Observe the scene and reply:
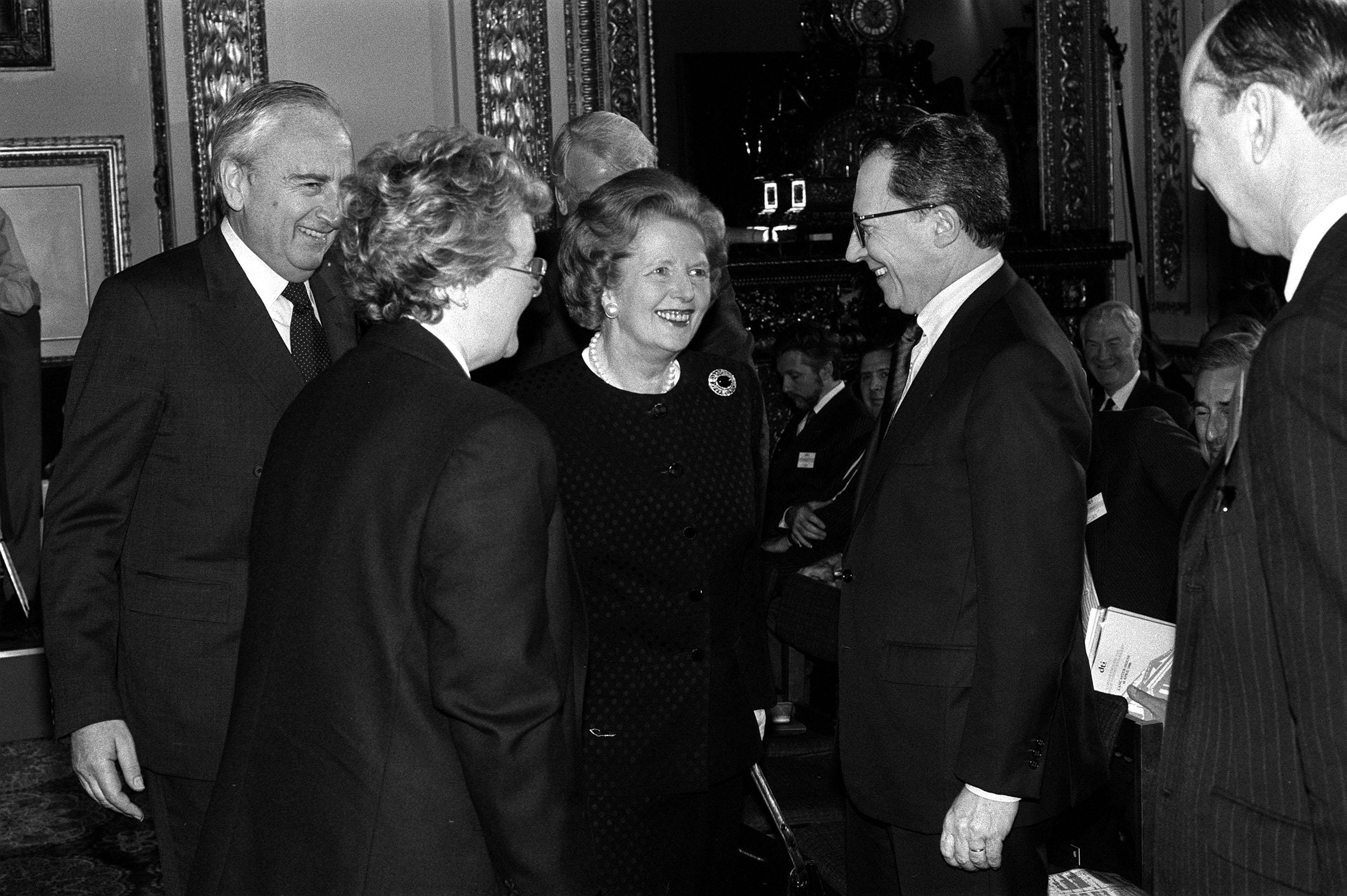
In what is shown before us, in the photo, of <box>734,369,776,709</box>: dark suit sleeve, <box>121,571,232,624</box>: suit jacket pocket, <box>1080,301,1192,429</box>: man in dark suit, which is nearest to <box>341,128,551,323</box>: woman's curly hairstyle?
<box>121,571,232,624</box>: suit jacket pocket

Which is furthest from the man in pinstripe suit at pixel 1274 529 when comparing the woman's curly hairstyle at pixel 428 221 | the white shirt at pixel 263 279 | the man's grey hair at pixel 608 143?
the man's grey hair at pixel 608 143

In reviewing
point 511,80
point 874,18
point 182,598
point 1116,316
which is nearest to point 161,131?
point 511,80

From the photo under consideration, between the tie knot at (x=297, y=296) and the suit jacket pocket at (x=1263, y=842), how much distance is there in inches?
62.6

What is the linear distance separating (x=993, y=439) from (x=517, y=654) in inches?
30.9

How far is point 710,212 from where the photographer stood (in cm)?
Result: 246

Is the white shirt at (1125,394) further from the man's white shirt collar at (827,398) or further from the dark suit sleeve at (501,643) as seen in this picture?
the dark suit sleeve at (501,643)

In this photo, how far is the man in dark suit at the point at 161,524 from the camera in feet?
6.85

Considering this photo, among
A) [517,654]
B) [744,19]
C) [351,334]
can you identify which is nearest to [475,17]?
[744,19]

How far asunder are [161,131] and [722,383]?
18.0ft

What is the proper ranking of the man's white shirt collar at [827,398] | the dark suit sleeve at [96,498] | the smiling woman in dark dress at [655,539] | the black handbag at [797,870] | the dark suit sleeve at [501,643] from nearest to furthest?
the dark suit sleeve at [501,643], the dark suit sleeve at [96,498], the smiling woman in dark dress at [655,539], the black handbag at [797,870], the man's white shirt collar at [827,398]

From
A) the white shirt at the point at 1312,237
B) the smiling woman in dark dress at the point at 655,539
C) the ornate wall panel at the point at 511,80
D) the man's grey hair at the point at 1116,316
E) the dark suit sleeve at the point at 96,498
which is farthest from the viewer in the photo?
the ornate wall panel at the point at 511,80

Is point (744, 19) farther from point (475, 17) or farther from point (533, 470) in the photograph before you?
point (533, 470)

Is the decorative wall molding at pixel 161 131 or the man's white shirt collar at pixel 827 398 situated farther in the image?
the decorative wall molding at pixel 161 131

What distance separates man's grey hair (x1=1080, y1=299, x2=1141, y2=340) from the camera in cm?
572
